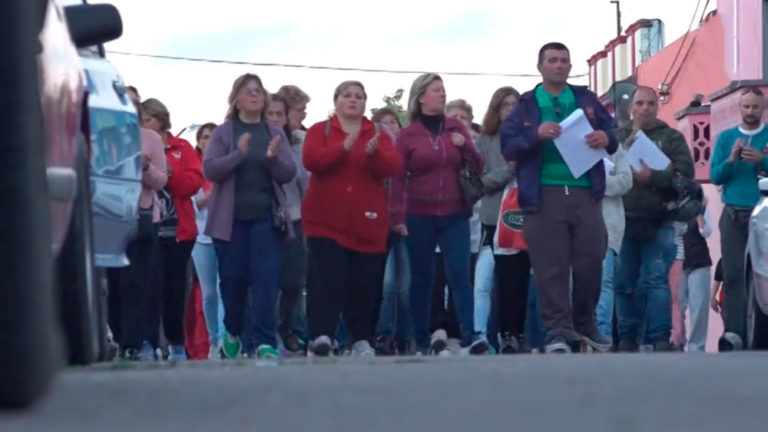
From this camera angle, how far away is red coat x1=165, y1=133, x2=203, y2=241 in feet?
44.2

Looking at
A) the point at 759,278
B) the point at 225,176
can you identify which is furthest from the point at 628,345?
the point at 225,176

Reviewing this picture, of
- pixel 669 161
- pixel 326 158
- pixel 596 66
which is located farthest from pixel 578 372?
pixel 596 66

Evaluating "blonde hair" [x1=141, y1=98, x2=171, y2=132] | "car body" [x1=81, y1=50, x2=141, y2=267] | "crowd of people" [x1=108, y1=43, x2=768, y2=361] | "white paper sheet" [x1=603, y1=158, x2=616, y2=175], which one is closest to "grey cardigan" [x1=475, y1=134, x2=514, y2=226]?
"crowd of people" [x1=108, y1=43, x2=768, y2=361]

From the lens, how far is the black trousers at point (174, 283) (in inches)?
536

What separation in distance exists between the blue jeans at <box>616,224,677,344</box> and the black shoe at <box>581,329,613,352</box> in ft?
4.86

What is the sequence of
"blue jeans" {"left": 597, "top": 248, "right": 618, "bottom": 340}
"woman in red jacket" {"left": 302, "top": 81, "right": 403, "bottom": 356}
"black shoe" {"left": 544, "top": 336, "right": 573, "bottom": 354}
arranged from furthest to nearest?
"blue jeans" {"left": 597, "top": 248, "right": 618, "bottom": 340}
"woman in red jacket" {"left": 302, "top": 81, "right": 403, "bottom": 356}
"black shoe" {"left": 544, "top": 336, "right": 573, "bottom": 354}

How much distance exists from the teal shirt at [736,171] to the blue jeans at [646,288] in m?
0.44

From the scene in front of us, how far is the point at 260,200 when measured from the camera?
1199 cm

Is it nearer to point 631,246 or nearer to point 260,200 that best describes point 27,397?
point 260,200

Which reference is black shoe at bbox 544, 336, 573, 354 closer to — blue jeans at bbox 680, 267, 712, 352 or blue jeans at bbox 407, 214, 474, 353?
blue jeans at bbox 407, 214, 474, 353

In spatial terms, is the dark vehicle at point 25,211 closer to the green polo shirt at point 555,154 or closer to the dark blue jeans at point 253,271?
the green polo shirt at point 555,154

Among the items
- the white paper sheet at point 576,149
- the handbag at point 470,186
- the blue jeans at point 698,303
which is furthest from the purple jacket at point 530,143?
the blue jeans at point 698,303

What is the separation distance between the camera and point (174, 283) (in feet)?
45.0

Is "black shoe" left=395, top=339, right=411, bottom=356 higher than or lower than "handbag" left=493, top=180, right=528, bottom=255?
lower
